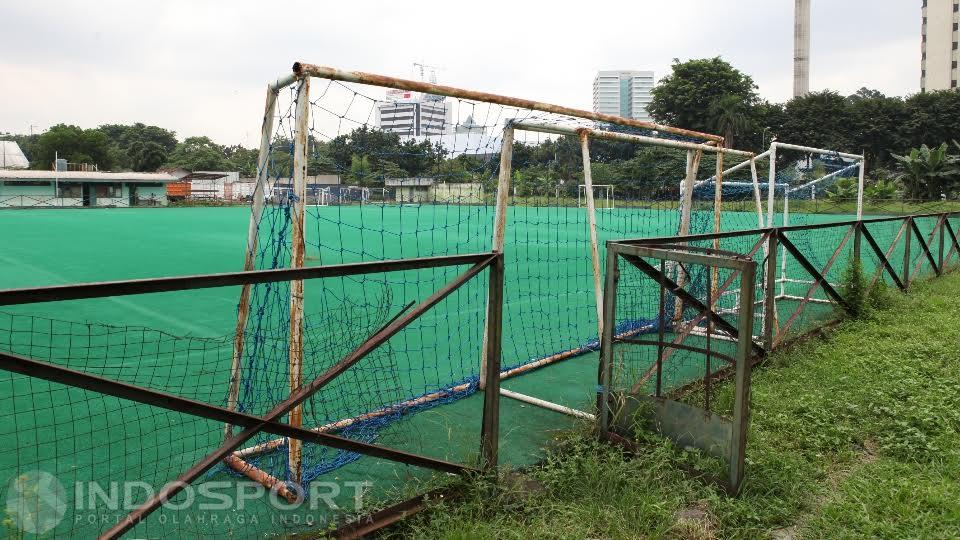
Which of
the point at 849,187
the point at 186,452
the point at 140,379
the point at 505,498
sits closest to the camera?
the point at 505,498

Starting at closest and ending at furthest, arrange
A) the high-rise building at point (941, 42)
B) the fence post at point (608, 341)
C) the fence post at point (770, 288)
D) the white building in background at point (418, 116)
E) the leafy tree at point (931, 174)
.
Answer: the fence post at point (608, 341) < the white building in background at point (418, 116) < the fence post at point (770, 288) < the leafy tree at point (931, 174) < the high-rise building at point (941, 42)

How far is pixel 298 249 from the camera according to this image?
3.21 m

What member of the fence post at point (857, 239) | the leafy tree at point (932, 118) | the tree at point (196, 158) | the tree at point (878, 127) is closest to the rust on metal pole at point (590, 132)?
the fence post at point (857, 239)

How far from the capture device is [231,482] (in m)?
3.37

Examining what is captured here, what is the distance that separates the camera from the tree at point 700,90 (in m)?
47.1

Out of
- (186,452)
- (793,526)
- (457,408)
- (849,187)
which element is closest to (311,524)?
(186,452)

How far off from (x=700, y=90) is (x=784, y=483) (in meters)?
47.9

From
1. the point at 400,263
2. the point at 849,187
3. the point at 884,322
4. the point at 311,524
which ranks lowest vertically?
the point at 311,524

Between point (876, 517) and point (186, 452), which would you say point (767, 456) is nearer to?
point (876, 517)

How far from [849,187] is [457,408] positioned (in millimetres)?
30243

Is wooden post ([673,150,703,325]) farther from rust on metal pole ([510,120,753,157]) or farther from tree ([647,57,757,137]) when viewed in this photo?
tree ([647,57,757,137])

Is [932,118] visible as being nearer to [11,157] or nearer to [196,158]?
[196,158]

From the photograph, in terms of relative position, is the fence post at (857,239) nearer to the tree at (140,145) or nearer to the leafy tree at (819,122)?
the leafy tree at (819,122)

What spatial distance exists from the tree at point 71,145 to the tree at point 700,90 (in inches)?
1891
